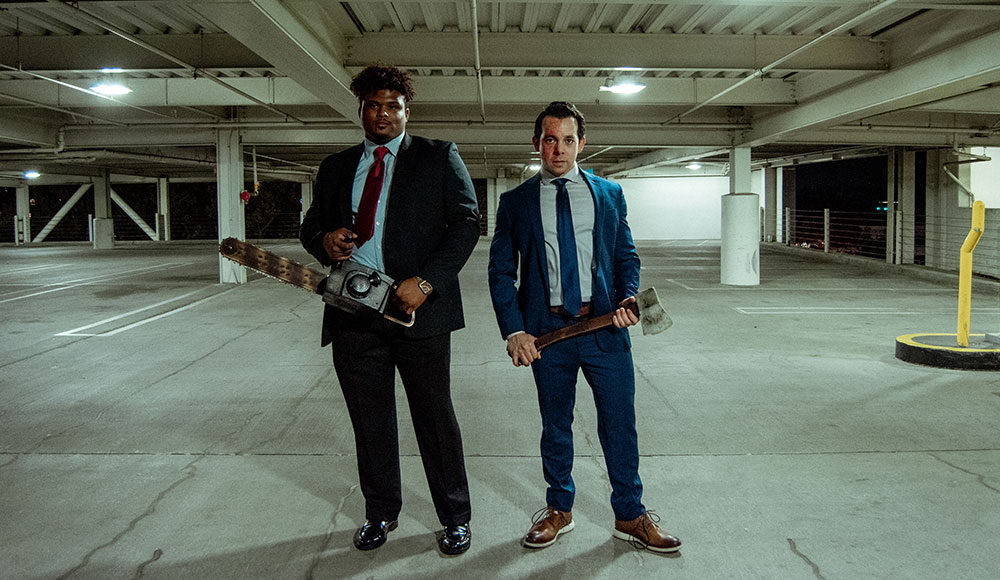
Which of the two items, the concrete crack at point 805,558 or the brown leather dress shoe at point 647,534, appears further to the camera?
the brown leather dress shoe at point 647,534

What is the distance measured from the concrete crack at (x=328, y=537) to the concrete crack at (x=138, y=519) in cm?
61

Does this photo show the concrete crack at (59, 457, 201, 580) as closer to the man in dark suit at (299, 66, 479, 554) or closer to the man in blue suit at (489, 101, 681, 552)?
the man in dark suit at (299, 66, 479, 554)

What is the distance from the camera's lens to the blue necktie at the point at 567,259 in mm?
2920

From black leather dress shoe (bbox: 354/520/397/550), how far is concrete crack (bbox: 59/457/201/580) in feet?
2.52

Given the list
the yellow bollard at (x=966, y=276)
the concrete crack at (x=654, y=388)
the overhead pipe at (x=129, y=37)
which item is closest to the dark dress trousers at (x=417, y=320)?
the concrete crack at (x=654, y=388)

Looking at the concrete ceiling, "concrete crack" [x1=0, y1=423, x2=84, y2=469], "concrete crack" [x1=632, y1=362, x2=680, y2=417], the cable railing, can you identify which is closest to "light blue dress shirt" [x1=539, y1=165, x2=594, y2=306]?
"concrete crack" [x1=632, y1=362, x2=680, y2=417]

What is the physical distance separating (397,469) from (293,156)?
21293 millimetres

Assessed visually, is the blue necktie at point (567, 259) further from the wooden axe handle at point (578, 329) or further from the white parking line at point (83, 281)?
the white parking line at point (83, 281)

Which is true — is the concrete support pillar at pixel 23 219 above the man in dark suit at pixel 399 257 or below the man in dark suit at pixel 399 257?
above

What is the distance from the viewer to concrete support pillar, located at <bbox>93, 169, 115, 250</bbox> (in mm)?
29125

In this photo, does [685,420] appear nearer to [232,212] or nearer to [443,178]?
[443,178]

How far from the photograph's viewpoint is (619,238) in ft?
9.89

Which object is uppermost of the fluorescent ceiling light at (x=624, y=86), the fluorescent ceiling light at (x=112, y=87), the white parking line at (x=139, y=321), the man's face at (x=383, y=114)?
the fluorescent ceiling light at (x=112, y=87)

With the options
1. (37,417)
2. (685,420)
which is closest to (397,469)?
(685,420)
